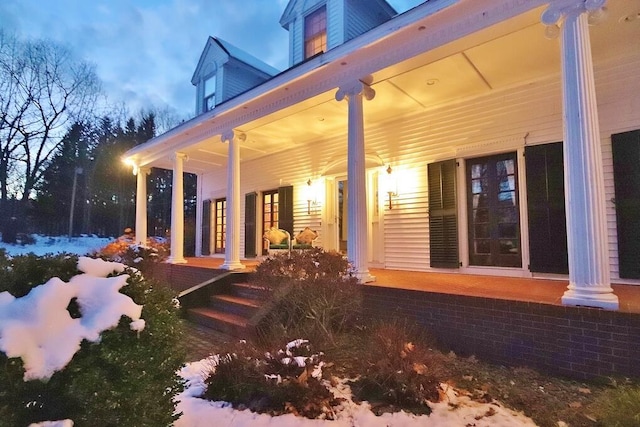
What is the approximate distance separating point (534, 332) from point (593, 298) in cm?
57

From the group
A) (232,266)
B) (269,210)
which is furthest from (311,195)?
→ (232,266)

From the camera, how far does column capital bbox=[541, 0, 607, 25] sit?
328 cm

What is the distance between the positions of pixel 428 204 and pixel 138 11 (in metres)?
26.8

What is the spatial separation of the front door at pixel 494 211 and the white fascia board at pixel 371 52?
2467 mm

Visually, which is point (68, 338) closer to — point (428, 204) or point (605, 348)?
point (605, 348)

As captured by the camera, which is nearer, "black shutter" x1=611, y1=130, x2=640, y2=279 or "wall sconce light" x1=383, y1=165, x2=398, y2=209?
"black shutter" x1=611, y1=130, x2=640, y2=279

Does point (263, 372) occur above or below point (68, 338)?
below

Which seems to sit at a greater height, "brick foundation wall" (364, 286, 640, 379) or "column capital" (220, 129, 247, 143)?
"column capital" (220, 129, 247, 143)

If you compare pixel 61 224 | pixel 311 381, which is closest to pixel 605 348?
pixel 311 381

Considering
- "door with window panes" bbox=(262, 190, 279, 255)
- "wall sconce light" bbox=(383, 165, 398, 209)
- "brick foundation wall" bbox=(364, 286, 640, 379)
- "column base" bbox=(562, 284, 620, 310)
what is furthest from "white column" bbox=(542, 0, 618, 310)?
"door with window panes" bbox=(262, 190, 279, 255)

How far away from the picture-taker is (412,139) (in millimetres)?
6668

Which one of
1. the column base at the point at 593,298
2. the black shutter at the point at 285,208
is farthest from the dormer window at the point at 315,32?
the column base at the point at 593,298

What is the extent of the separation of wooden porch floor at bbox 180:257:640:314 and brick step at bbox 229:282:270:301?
4.64 ft

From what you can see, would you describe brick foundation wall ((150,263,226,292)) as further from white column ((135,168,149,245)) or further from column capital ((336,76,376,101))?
column capital ((336,76,376,101))
